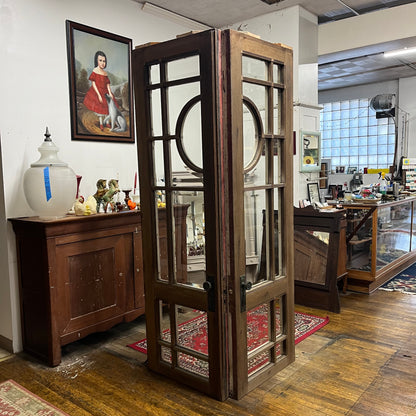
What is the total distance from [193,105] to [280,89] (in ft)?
2.01

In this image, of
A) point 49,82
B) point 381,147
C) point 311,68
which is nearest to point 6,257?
point 49,82

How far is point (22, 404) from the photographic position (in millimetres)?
2496

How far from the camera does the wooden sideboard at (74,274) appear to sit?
2.94 metres

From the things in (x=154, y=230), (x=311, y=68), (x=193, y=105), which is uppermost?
(x=311, y=68)

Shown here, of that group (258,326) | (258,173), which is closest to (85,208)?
(258,173)

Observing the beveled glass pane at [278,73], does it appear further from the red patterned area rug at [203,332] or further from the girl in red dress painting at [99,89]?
the girl in red dress painting at [99,89]

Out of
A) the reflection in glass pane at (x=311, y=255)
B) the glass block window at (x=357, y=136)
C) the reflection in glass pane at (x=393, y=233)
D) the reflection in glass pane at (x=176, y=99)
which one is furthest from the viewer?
the glass block window at (x=357, y=136)

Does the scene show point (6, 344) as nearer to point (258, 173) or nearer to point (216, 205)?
point (216, 205)

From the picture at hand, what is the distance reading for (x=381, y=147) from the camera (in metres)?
9.50

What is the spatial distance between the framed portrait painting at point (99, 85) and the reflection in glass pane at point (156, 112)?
1300 mm

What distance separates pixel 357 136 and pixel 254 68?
820 centimetres

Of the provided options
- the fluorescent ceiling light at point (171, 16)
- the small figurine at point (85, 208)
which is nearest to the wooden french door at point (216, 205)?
the small figurine at point (85, 208)

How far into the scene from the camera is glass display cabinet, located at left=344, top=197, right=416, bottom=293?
4539 mm

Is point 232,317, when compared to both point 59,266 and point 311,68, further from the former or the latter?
point 311,68
